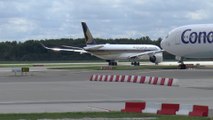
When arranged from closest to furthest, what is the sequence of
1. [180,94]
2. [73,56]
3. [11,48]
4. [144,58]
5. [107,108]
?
[107,108], [180,94], [144,58], [73,56], [11,48]

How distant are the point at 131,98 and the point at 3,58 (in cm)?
14338

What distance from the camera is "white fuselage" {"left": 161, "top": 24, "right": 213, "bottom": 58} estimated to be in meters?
62.1

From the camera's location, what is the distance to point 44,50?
160m

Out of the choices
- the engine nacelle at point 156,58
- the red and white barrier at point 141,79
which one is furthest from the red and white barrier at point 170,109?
the engine nacelle at point 156,58

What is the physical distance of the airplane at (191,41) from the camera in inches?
2446

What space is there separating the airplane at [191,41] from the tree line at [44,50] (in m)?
84.2

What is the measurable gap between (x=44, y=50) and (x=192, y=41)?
329ft

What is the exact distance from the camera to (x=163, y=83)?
34469 millimetres

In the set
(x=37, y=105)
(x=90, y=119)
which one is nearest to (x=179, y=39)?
(x=37, y=105)

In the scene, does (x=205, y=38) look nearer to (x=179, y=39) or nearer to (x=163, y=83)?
(x=179, y=39)

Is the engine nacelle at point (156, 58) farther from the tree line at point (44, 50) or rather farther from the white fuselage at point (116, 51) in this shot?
the tree line at point (44, 50)

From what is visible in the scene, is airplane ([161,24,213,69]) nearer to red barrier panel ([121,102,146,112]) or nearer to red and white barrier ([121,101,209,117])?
red and white barrier ([121,101,209,117])

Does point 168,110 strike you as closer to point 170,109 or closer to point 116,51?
point 170,109

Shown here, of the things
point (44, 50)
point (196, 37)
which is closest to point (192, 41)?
point (196, 37)
